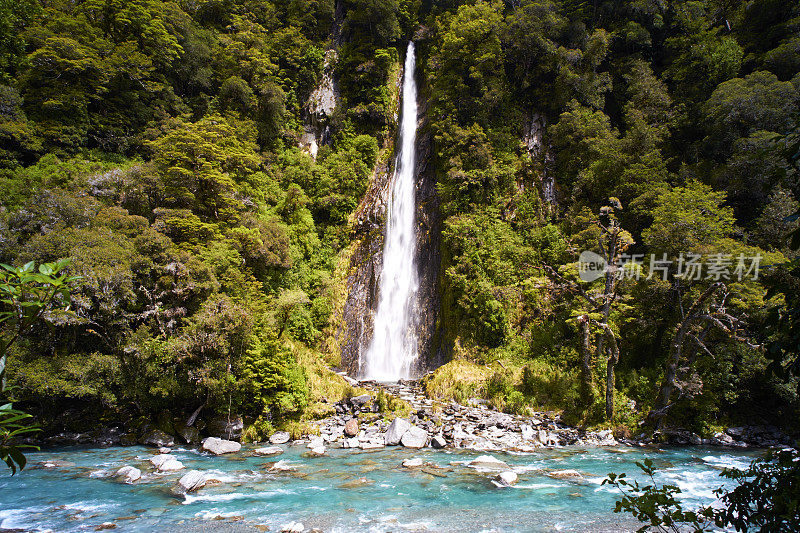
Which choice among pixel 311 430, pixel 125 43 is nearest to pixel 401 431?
pixel 311 430

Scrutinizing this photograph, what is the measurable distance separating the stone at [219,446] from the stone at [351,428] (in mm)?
2915

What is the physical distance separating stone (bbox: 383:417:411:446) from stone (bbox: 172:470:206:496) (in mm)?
4722

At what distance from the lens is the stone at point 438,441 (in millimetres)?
10227

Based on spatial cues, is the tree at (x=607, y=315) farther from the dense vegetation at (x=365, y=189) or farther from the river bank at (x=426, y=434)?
the river bank at (x=426, y=434)

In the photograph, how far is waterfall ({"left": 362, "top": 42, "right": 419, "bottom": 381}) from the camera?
17547mm

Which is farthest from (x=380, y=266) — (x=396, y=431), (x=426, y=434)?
(x=426, y=434)

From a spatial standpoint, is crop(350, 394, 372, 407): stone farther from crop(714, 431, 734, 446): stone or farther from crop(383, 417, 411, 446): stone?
crop(714, 431, 734, 446): stone

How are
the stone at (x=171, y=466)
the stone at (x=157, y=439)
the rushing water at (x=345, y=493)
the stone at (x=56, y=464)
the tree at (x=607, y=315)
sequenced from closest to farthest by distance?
the rushing water at (x=345, y=493)
the stone at (x=171, y=466)
the stone at (x=56, y=464)
the stone at (x=157, y=439)
the tree at (x=607, y=315)

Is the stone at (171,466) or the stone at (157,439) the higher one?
the stone at (171,466)

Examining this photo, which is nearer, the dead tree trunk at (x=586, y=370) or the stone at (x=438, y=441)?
the stone at (x=438, y=441)

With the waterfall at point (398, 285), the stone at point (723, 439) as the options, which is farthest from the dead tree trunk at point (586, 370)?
the waterfall at point (398, 285)

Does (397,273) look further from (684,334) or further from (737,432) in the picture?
(737,432)

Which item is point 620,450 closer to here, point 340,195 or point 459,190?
point 459,190

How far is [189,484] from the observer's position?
7.45m
